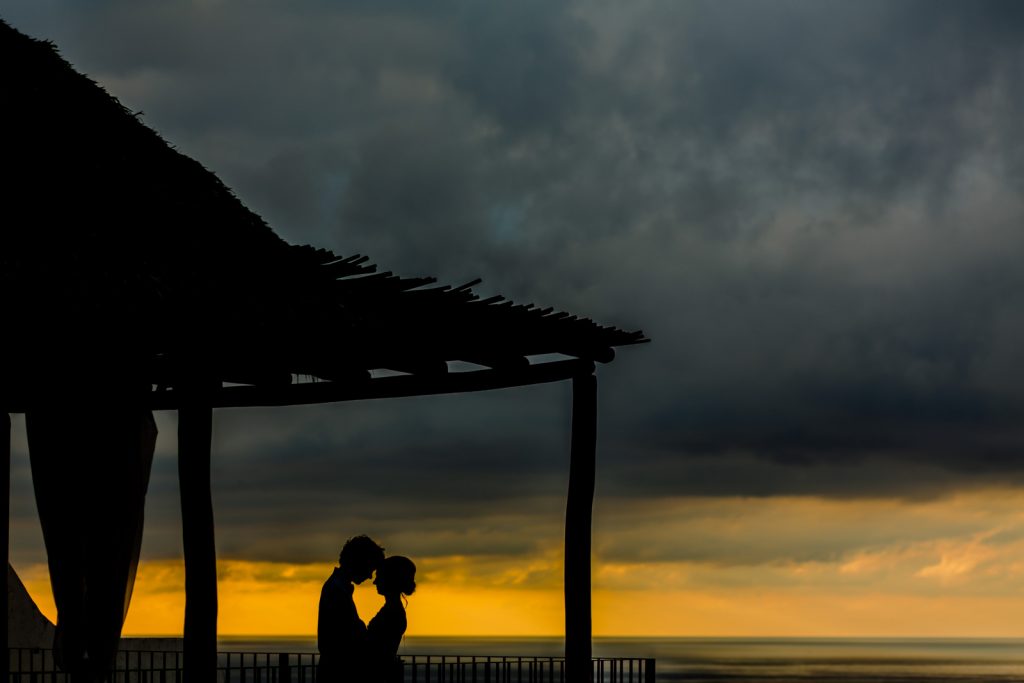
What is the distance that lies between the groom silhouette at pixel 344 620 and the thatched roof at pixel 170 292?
1799 millimetres

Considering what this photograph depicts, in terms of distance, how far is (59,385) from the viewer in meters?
15.2

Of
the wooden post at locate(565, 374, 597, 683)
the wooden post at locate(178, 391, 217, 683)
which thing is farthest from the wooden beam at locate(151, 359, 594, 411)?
the wooden post at locate(178, 391, 217, 683)

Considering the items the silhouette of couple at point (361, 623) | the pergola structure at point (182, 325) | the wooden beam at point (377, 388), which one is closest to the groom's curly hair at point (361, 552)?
the silhouette of couple at point (361, 623)

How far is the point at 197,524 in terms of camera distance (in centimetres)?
1152

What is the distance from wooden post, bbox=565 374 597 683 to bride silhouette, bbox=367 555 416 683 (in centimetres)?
242

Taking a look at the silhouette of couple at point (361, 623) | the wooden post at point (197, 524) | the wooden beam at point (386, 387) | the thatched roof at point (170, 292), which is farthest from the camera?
the wooden beam at point (386, 387)

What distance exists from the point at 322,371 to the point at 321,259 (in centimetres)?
126

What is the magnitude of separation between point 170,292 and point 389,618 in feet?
9.38

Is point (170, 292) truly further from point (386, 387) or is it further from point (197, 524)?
point (386, 387)

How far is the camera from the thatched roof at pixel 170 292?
1091cm

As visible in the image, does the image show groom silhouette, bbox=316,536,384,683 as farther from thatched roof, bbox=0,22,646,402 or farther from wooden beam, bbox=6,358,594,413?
wooden beam, bbox=6,358,594,413

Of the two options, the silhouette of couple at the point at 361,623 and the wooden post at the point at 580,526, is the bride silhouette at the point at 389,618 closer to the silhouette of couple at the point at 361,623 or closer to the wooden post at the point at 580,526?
the silhouette of couple at the point at 361,623

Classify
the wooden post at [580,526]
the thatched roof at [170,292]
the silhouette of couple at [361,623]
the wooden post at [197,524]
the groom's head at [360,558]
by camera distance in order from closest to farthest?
the groom's head at [360,558] < the silhouette of couple at [361,623] < the thatched roof at [170,292] < the wooden post at [197,524] < the wooden post at [580,526]

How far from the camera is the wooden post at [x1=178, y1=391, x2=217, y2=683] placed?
11.3 meters
